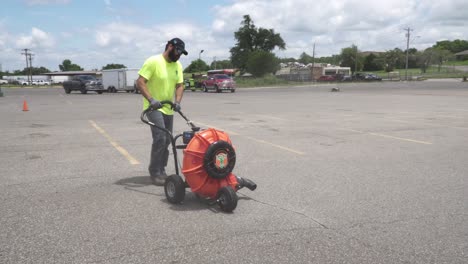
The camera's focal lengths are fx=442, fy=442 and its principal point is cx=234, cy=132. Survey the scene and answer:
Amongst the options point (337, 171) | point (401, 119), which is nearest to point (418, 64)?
point (401, 119)

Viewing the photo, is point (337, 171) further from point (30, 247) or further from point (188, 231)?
point (30, 247)

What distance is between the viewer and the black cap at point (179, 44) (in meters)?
5.27

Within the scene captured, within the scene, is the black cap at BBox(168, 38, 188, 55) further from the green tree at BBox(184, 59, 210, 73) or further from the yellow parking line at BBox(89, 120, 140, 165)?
the green tree at BBox(184, 59, 210, 73)

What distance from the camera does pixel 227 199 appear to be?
14.8 feet

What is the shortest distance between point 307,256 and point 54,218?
8.26 feet

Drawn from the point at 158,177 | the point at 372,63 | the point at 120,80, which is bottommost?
the point at 158,177

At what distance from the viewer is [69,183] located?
582cm

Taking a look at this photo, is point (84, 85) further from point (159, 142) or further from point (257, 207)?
point (257, 207)

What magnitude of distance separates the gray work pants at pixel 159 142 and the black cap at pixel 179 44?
2.64ft

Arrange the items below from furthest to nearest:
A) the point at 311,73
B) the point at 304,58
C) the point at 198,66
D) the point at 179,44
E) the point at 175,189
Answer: the point at 304,58
the point at 198,66
the point at 311,73
the point at 179,44
the point at 175,189

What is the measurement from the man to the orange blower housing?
0.74m

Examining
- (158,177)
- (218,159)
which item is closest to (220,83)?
(158,177)

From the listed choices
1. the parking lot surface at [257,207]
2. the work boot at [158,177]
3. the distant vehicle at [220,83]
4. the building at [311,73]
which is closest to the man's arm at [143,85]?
the work boot at [158,177]

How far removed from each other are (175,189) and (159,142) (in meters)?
0.99
